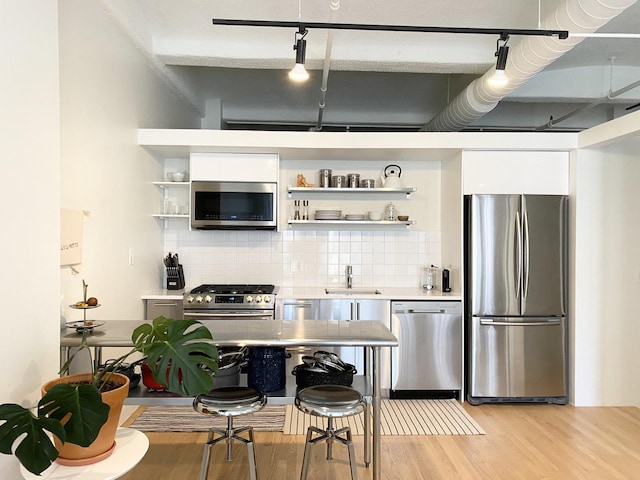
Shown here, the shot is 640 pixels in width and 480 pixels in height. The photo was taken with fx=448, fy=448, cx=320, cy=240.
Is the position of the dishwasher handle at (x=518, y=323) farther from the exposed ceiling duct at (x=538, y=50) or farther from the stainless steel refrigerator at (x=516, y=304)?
the exposed ceiling duct at (x=538, y=50)

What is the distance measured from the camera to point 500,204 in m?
3.84

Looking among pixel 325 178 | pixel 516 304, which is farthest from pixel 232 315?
pixel 516 304

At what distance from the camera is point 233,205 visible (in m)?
4.18

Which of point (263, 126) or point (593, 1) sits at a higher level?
point (263, 126)

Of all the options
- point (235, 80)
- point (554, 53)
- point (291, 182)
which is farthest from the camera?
point (235, 80)

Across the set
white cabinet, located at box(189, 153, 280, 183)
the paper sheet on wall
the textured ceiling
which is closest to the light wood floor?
the paper sheet on wall

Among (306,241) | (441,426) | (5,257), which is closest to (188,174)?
(306,241)

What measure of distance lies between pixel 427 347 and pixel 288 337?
2176mm

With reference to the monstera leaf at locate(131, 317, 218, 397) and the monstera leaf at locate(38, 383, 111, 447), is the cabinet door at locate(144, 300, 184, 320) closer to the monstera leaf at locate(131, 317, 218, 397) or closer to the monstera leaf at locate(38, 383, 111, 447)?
the monstera leaf at locate(131, 317, 218, 397)

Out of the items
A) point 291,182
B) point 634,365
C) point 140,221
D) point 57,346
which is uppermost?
point 291,182

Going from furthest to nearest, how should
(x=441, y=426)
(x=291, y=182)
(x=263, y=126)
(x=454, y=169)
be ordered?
(x=263, y=126), (x=291, y=182), (x=454, y=169), (x=441, y=426)

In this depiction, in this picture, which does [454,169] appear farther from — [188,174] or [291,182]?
[188,174]

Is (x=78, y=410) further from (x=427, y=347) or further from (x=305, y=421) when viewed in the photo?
(x=427, y=347)

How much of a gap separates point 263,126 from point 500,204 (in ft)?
11.4
